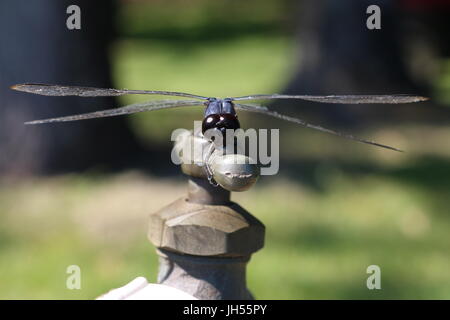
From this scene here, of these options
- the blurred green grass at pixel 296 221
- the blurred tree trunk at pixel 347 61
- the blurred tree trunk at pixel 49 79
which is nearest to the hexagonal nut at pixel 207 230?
the blurred green grass at pixel 296 221

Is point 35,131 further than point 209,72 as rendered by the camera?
No

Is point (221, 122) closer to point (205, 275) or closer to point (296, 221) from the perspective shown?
point (205, 275)

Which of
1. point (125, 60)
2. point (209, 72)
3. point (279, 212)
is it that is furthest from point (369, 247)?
point (125, 60)

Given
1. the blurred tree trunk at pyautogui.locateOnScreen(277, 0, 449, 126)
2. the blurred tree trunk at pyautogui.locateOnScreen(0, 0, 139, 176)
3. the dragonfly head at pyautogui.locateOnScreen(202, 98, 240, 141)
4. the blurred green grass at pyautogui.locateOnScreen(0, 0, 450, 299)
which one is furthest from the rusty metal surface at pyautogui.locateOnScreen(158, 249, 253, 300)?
the blurred tree trunk at pyautogui.locateOnScreen(277, 0, 449, 126)

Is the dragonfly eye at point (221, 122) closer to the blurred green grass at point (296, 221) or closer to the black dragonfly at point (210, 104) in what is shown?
the black dragonfly at point (210, 104)

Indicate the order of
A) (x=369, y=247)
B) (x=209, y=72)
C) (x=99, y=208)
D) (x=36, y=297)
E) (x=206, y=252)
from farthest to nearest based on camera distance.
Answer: (x=209, y=72) < (x=99, y=208) < (x=369, y=247) < (x=36, y=297) < (x=206, y=252)

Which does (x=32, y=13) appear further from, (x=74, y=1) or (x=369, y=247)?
(x=369, y=247)
